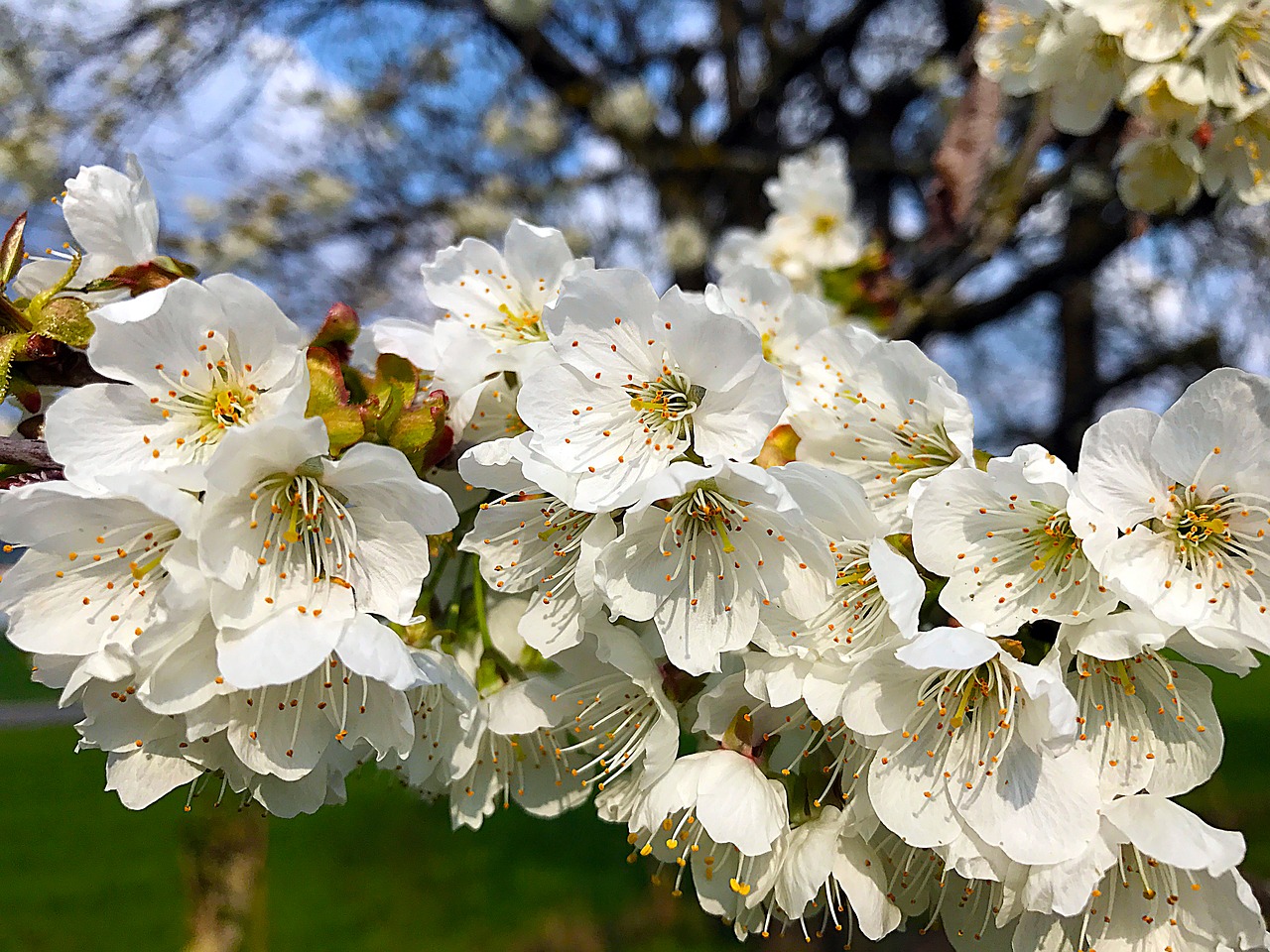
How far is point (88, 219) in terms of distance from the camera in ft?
3.92

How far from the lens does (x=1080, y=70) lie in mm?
1798

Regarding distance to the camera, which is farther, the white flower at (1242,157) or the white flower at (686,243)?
the white flower at (686,243)

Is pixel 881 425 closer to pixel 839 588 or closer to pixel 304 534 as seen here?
pixel 839 588

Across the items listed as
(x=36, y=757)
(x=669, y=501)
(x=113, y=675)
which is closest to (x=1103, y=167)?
(x=669, y=501)

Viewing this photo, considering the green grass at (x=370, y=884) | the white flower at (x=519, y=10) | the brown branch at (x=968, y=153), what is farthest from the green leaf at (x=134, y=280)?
the white flower at (x=519, y=10)

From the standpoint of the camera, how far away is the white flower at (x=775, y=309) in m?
1.69

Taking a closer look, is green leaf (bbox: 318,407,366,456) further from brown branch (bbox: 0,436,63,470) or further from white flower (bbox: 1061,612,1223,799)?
white flower (bbox: 1061,612,1223,799)

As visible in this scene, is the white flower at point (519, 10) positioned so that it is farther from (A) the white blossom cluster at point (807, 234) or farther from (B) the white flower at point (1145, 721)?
(B) the white flower at point (1145, 721)

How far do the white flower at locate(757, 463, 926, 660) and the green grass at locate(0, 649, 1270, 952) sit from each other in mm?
3181

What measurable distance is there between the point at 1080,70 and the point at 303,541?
1.78 meters

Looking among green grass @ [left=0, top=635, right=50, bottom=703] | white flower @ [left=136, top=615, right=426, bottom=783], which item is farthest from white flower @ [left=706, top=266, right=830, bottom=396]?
green grass @ [left=0, top=635, right=50, bottom=703]

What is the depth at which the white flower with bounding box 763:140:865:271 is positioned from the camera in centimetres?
307

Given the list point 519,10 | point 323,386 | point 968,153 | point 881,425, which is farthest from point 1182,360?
point 323,386

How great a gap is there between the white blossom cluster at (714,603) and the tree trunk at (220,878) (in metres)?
1.84
